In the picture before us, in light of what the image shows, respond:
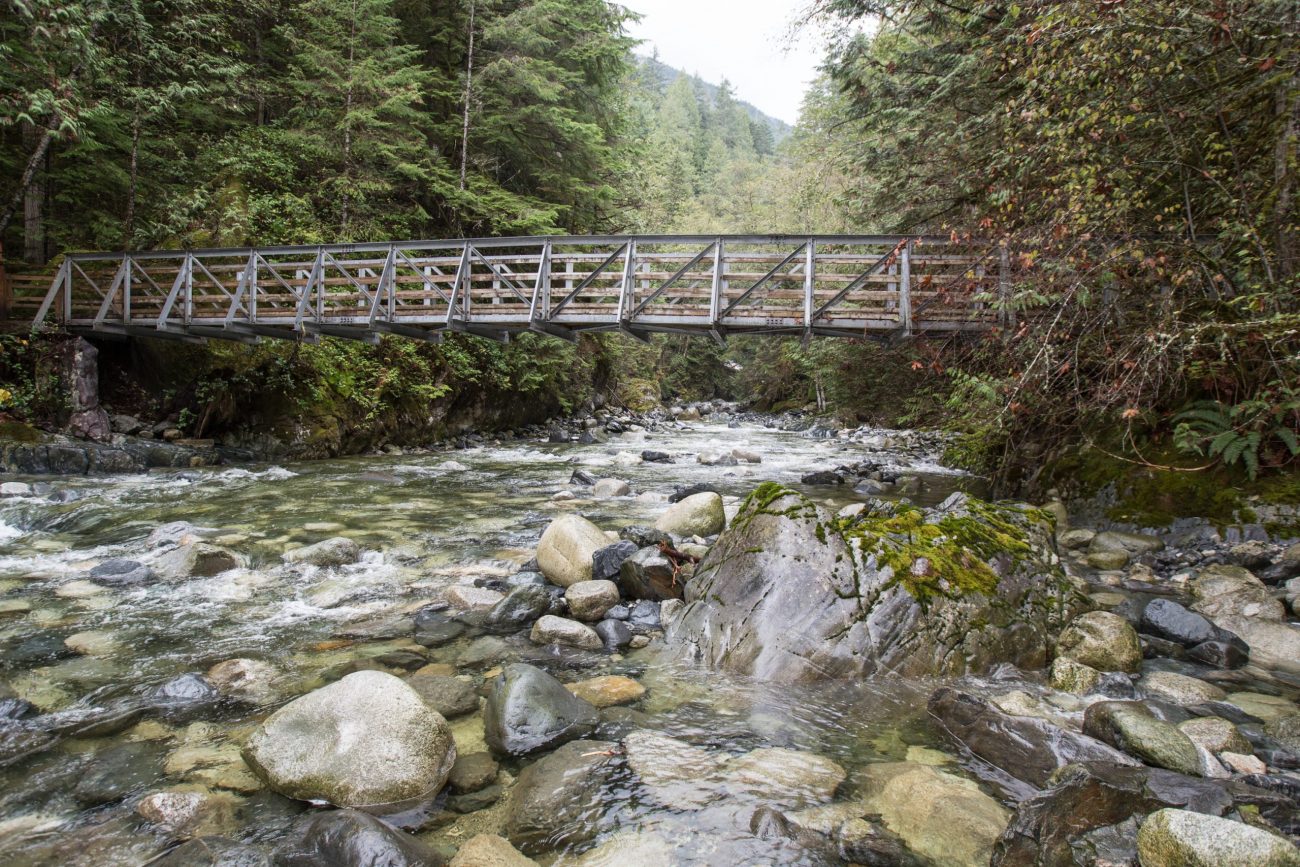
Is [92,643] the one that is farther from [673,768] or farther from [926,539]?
[926,539]

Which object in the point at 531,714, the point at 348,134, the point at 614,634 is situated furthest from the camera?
the point at 348,134

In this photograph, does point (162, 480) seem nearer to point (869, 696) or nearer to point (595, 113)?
point (869, 696)

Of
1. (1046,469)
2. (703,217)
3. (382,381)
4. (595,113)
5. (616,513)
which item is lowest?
(616,513)

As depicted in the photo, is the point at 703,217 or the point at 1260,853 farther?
the point at 703,217

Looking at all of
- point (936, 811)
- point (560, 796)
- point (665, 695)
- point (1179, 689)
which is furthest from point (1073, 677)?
point (560, 796)

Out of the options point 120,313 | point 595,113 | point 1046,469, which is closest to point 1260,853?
point 1046,469

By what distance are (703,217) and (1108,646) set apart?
49061 millimetres

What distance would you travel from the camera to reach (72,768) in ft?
9.05

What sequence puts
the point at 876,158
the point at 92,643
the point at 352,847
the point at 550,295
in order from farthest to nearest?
the point at 550,295
the point at 876,158
the point at 92,643
the point at 352,847

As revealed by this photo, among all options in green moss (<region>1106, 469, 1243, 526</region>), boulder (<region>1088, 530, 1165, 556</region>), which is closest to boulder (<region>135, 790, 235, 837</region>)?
boulder (<region>1088, 530, 1165, 556</region>)

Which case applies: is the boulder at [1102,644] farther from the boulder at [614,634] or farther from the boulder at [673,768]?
the boulder at [614,634]

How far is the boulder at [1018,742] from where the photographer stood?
2.76 meters

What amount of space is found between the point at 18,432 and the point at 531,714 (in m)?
11.9

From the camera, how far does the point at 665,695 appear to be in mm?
3521
